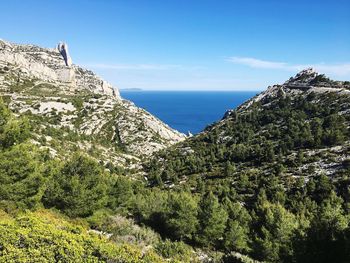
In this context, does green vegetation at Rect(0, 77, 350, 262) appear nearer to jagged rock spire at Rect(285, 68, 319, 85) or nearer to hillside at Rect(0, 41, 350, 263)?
hillside at Rect(0, 41, 350, 263)

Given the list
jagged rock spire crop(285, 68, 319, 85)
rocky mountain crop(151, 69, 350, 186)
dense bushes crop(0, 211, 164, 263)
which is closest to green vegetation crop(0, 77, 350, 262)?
dense bushes crop(0, 211, 164, 263)

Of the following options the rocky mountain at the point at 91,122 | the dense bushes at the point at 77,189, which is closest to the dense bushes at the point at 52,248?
the dense bushes at the point at 77,189

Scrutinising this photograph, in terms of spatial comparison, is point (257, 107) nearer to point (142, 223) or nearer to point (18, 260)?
point (142, 223)

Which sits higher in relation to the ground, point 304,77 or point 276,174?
point 304,77

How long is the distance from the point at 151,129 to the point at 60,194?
101 metres

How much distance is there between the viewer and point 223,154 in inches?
3718

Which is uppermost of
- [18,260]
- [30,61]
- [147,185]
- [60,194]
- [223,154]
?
[30,61]

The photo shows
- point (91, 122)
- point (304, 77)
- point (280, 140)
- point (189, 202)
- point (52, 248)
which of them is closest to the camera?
point (52, 248)

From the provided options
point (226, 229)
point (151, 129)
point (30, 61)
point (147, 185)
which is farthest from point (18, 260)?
point (30, 61)

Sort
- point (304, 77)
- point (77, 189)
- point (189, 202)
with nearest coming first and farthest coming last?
point (77, 189) → point (189, 202) → point (304, 77)

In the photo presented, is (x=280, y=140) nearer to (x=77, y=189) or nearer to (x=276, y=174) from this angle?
(x=276, y=174)

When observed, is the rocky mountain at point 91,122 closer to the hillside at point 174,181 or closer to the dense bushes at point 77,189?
the hillside at point 174,181

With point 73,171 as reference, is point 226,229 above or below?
below

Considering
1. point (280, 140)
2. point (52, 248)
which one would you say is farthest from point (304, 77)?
point (52, 248)
